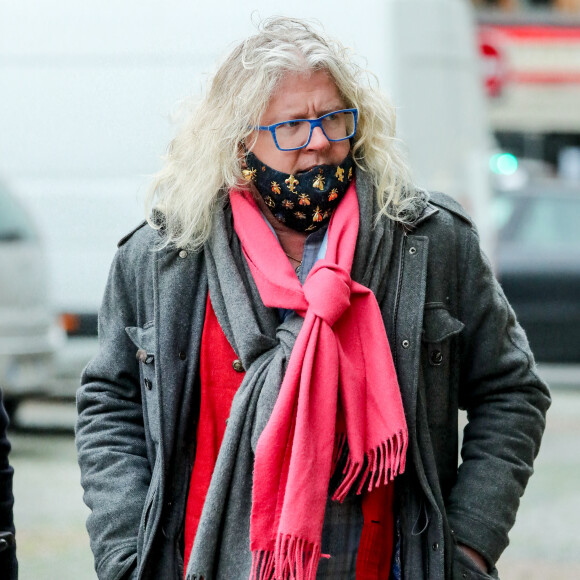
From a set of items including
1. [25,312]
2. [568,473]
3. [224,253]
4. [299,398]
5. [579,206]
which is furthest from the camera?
[579,206]

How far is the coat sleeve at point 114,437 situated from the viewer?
8.84ft

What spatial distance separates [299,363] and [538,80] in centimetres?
2286

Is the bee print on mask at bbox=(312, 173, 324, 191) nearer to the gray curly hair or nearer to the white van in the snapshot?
the gray curly hair

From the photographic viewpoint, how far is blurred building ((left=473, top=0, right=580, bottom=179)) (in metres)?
23.9

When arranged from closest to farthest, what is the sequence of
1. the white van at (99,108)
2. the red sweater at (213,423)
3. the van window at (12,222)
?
the red sweater at (213,423) < the van window at (12,222) < the white van at (99,108)

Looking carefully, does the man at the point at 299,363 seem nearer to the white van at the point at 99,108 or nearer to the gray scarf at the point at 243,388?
the gray scarf at the point at 243,388

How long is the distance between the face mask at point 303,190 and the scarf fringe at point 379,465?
524mm

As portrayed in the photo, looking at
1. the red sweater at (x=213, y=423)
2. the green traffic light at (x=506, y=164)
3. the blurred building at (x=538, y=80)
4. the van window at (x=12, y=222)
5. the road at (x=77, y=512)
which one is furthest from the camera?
the blurred building at (x=538, y=80)

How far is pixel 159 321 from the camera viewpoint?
2.71 metres

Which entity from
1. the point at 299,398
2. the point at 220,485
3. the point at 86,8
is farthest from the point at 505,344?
the point at 86,8

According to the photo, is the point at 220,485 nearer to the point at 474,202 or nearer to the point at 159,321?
the point at 159,321

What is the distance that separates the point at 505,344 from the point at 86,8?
6679mm

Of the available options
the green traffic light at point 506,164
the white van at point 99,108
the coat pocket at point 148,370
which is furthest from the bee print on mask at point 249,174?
the green traffic light at point 506,164

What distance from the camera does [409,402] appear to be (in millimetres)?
2609
